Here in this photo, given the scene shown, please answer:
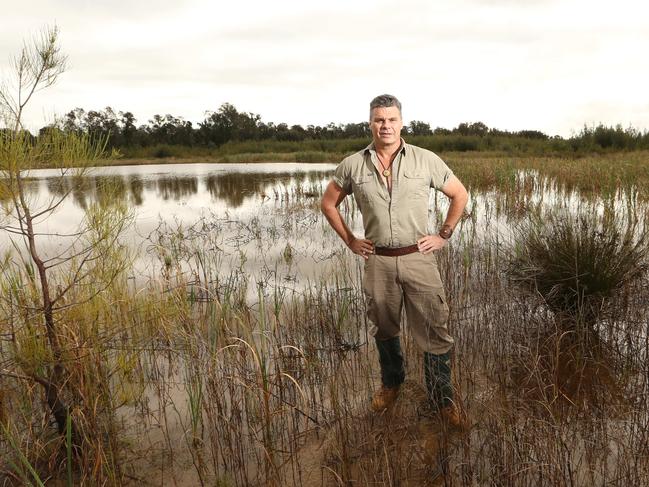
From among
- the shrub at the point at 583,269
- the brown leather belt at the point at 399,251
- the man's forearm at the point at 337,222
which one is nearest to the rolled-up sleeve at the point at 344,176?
the man's forearm at the point at 337,222

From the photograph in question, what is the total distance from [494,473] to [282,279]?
A: 12.5 feet

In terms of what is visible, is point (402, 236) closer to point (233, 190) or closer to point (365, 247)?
point (365, 247)

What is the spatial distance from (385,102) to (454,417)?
1.87 meters

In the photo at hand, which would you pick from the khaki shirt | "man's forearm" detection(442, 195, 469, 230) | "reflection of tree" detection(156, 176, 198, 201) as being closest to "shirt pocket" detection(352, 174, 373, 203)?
the khaki shirt

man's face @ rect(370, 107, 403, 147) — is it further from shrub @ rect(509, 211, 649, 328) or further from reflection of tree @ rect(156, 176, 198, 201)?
reflection of tree @ rect(156, 176, 198, 201)

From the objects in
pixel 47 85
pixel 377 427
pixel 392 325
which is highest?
pixel 47 85

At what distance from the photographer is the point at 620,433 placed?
2330 mm

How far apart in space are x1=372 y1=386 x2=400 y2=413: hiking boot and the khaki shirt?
999 millimetres

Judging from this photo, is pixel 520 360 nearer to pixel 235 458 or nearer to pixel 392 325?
pixel 392 325

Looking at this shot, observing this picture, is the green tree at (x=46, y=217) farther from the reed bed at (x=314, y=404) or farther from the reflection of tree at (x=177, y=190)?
the reflection of tree at (x=177, y=190)

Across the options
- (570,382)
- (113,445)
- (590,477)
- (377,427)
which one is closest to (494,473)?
(590,477)

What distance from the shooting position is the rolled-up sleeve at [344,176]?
9.11ft

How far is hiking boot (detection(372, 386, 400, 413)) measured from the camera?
288 centimetres

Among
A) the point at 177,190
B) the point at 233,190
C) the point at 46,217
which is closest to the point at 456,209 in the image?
the point at 46,217
